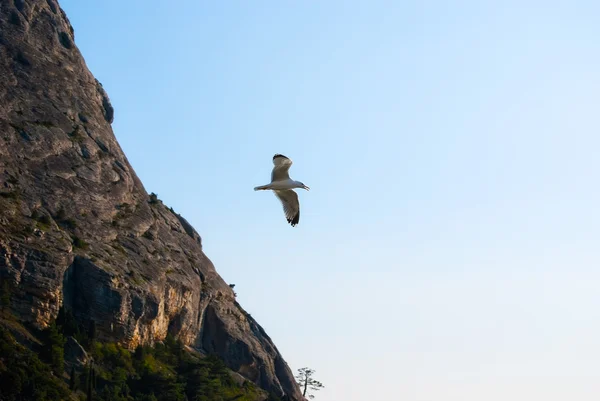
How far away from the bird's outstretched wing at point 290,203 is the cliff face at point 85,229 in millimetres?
47870

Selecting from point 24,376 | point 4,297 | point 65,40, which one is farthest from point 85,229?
point 65,40

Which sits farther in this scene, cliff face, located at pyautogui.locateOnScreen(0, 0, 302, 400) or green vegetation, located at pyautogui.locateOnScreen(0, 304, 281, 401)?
cliff face, located at pyautogui.locateOnScreen(0, 0, 302, 400)

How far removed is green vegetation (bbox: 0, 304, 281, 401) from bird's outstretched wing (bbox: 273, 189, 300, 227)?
3635cm

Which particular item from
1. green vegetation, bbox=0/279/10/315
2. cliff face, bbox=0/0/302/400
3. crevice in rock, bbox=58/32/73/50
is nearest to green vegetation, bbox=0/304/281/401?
cliff face, bbox=0/0/302/400

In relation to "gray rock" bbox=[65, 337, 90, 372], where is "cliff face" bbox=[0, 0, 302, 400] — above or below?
above

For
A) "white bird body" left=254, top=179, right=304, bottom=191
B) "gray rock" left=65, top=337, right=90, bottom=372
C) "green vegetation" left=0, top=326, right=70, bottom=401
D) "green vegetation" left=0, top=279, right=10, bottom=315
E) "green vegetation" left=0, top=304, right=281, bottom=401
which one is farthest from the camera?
"gray rock" left=65, top=337, right=90, bottom=372

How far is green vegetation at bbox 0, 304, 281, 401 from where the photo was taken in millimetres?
88500

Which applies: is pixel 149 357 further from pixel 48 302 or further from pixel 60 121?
pixel 60 121

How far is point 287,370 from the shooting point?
143125mm

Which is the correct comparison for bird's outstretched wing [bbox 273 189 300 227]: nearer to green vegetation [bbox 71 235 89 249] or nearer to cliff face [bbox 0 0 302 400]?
cliff face [bbox 0 0 302 400]

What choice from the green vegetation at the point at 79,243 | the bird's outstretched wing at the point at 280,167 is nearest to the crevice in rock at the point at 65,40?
the green vegetation at the point at 79,243

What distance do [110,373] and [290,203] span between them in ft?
163

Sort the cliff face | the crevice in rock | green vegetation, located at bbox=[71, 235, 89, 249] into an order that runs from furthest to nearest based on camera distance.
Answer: the crevice in rock, green vegetation, located at bbox=[71, 235, 89, 249], the cliff face

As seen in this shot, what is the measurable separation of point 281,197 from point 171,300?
6470 centimetres
